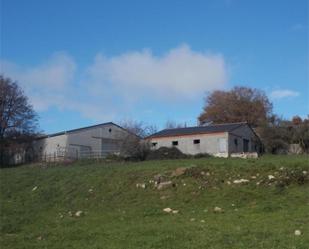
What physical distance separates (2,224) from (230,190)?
28.3ft

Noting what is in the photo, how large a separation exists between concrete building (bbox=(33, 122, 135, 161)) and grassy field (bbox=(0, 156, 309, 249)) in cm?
3917

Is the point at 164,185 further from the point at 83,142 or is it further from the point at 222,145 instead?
the point at 83,142

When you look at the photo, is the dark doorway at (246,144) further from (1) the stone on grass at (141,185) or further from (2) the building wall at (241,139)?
(1) the stone on grass at (141,185)

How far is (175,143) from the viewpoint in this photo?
61719 mm

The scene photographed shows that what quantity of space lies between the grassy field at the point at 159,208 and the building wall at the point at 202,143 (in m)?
31.5

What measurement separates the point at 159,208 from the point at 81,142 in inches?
2069

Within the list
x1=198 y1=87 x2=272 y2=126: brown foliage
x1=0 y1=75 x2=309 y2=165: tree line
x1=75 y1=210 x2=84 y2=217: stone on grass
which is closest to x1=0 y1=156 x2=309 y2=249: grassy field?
x1=75 y1=210 x2=84 y2=217: stone on grass

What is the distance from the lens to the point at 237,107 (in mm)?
85875

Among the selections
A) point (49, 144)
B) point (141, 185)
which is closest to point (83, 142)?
point (49, 144)

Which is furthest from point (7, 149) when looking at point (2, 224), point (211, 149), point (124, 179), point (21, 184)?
point (2, 224)

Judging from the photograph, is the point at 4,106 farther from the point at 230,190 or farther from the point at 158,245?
the point at 158,245

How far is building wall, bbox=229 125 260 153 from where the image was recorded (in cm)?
5988

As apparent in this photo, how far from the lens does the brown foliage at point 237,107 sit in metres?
85.6

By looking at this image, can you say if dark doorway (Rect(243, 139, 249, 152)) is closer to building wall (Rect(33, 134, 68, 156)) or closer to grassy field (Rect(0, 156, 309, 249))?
building wall (Rect(33, 134, 68, 156))
